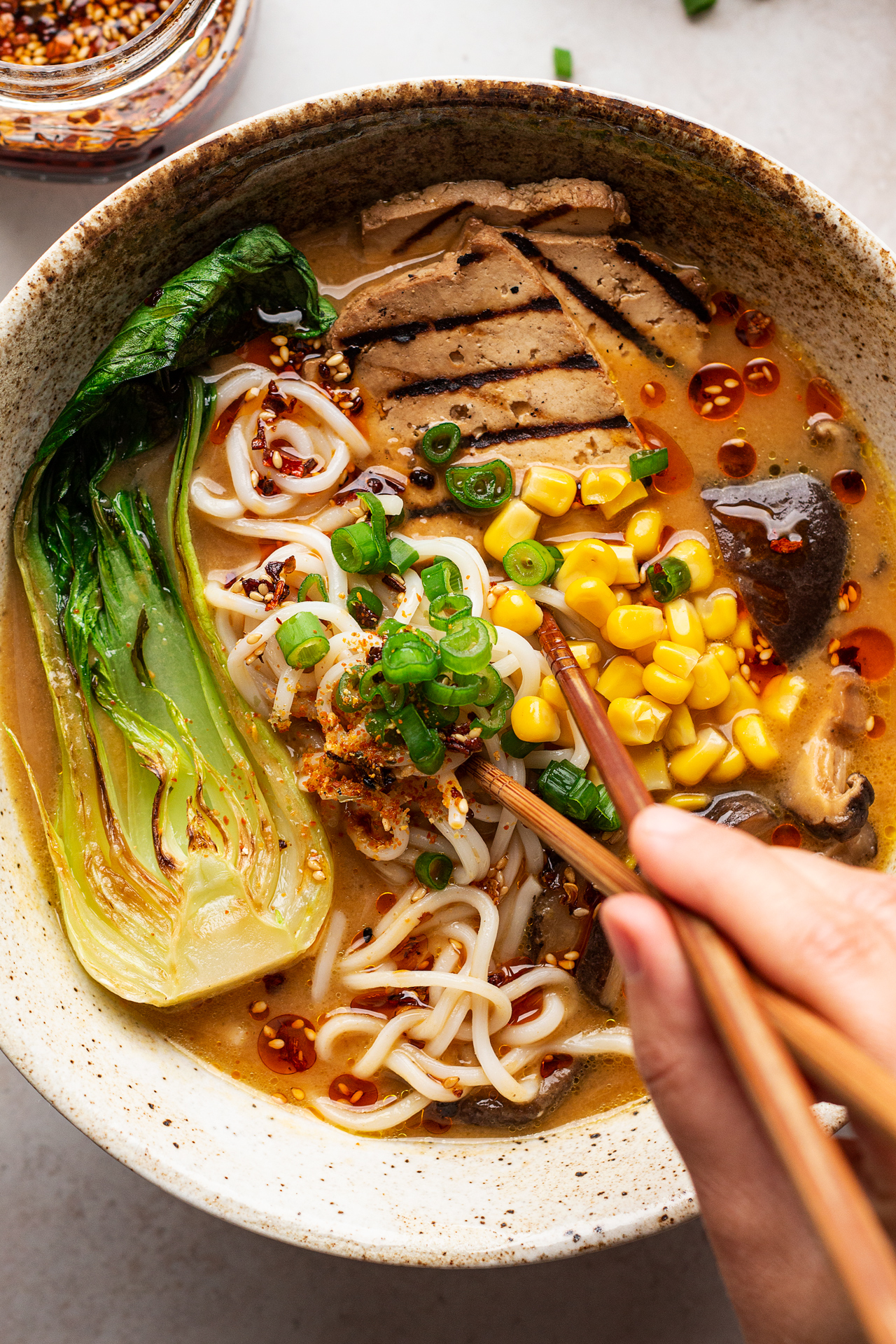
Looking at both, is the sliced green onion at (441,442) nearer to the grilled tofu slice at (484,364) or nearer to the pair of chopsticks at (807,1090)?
the grilled tofu slice at (484,364)

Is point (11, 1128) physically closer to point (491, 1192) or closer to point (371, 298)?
point (491, 1192)

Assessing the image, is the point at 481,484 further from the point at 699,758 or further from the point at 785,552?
the point at 699,758

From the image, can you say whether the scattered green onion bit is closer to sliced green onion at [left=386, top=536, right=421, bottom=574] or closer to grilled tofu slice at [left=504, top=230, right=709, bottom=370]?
sliced green onion at [left=386, top=536, right=421, bottom=574]

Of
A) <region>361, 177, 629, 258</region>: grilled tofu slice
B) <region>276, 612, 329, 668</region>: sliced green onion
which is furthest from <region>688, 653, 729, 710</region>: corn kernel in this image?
<region>361, 177, 629, 258</region>: grilled tofu slice

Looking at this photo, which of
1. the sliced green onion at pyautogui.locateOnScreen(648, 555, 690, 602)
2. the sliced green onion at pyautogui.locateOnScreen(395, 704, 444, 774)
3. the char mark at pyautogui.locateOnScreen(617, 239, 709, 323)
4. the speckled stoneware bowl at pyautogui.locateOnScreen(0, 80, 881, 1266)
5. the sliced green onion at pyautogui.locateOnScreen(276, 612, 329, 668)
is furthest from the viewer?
the char mark at pyautogui.locateOnScreen(617, 239, 709, 323)

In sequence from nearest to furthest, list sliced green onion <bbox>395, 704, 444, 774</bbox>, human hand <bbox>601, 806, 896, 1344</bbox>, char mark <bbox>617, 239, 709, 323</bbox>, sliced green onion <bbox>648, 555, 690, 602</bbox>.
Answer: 1. human hand <bbox>601, 806, 896, 1344</bbox>
2. sliced green onion <bbox>395, 704, 444, 774</bbox>
3. sliced green onion <bbox>648, 555, 690, 602</bbox>
4. char mark <bbox>617, 239, 709, 323</bbox>

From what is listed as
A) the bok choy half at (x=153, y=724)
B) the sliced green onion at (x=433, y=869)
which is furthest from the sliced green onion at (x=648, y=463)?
the sliced green onion at (x=433, y=869)

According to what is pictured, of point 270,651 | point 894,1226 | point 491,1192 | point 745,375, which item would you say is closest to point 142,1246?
point 491,1192
